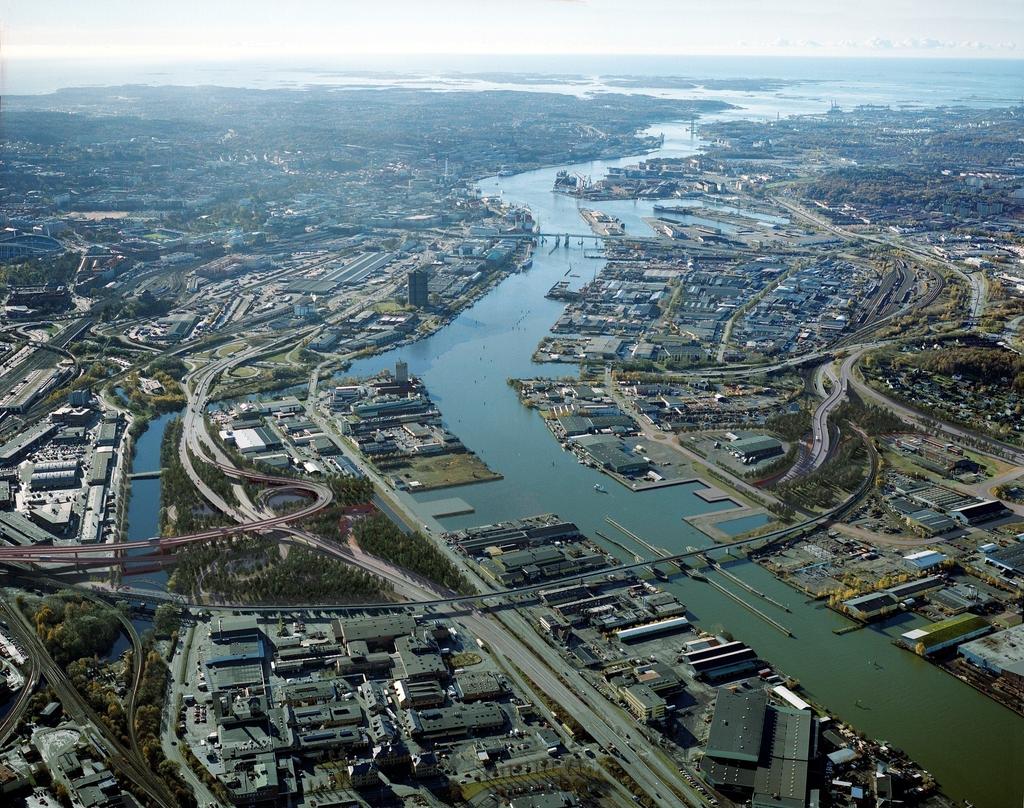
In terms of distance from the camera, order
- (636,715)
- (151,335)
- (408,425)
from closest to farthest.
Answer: (636,715)
(408,425)
(151,335)

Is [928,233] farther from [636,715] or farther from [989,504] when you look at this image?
[636,715]

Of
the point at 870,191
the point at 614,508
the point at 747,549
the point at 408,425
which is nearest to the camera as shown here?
the point at 747,549

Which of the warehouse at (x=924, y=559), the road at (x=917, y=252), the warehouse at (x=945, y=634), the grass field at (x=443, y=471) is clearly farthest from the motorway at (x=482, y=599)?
the road at (x=917, y=252)

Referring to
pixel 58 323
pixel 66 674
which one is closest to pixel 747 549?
pixel 66 674

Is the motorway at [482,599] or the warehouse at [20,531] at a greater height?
the warehouse at [20,531]

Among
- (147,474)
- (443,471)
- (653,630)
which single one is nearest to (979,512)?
(653,630)

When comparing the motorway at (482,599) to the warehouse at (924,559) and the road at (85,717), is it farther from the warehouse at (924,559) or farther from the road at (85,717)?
the warehouse at (924,559)
